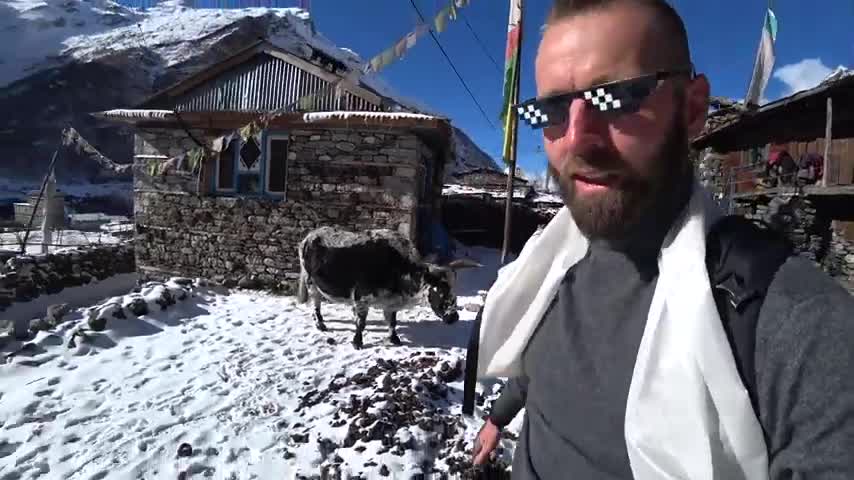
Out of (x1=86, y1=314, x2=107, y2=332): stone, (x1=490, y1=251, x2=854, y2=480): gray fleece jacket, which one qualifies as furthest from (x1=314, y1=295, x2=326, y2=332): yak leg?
(x1=490, y1=251, x2=854, y2=480): gray fleece jacket

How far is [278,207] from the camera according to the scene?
941cm

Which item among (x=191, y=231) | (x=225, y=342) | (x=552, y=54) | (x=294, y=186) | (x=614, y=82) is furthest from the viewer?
(x=191, y=231)

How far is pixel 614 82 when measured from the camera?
989 millimetres

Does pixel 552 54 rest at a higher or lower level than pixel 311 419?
higher

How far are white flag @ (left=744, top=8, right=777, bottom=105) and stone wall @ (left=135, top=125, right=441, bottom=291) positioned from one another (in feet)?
17.7

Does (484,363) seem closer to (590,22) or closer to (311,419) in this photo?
(590,22)

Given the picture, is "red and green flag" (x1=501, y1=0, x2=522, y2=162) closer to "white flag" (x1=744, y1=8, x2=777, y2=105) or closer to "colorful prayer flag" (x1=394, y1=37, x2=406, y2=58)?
"colorful prayer flag" (x1=394, y1=37, x2=406, y2=58)

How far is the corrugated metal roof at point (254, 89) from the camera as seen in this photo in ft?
31.7

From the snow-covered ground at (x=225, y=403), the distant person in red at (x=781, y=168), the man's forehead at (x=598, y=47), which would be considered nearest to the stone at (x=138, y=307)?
the snow-covered ground at (x=225, y=403)

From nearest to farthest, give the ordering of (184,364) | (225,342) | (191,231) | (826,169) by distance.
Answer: (184,364) → (225,342) → (191,231) → (826,169)

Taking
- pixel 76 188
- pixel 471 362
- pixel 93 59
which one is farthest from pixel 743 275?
pixel 93 59

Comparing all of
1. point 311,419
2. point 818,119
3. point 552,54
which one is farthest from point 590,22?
point 818,119

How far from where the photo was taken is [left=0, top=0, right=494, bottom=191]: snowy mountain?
43312 mm

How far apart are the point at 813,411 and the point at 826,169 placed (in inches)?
579
